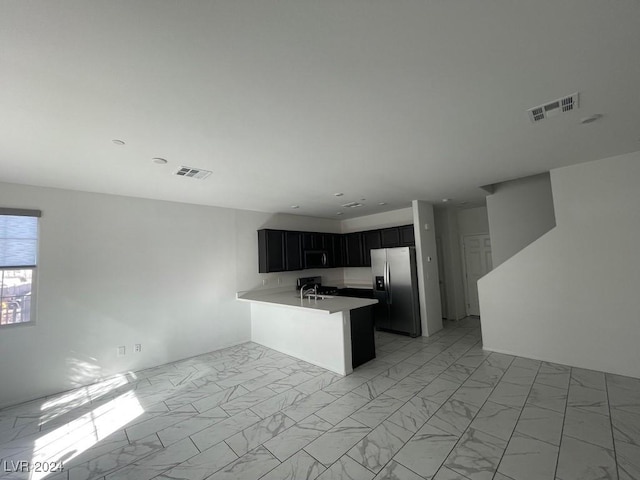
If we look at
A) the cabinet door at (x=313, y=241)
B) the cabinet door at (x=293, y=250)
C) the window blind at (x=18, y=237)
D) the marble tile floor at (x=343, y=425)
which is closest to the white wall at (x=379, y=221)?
the cabinet door at (x=313, y=241)

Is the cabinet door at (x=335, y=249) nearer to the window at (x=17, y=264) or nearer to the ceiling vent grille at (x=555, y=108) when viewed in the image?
the ceiling vent grille at (x=555, y=108)

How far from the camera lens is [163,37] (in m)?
1.29

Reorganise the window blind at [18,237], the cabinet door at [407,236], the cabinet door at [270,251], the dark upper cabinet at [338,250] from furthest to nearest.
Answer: the dark upper cabinet at [338,250] < the cabinet door at [407,236] < the cabinet door at [270,251] < the window blind at [18,237]

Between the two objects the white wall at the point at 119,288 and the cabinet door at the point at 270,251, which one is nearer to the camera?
the white wall at the point at 119,288

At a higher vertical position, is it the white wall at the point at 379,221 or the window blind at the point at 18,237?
the white wall at the point at 379,221

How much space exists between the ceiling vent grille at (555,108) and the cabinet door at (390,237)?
3705 mm

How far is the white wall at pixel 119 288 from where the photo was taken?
328cm

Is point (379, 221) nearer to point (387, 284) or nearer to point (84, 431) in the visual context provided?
point (387, 284)

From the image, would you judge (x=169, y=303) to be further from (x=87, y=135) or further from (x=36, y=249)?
(x=87, y=135)

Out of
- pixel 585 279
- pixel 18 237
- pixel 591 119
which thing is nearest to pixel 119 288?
pixel 18 237

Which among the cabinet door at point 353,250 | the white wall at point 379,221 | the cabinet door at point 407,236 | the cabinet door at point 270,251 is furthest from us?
the cabinet door at point 353,250

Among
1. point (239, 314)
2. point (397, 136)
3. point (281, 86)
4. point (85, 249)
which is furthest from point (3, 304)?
point (397, 136)

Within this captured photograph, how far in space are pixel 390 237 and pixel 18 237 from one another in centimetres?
606

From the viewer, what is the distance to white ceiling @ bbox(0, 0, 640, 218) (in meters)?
1.22
